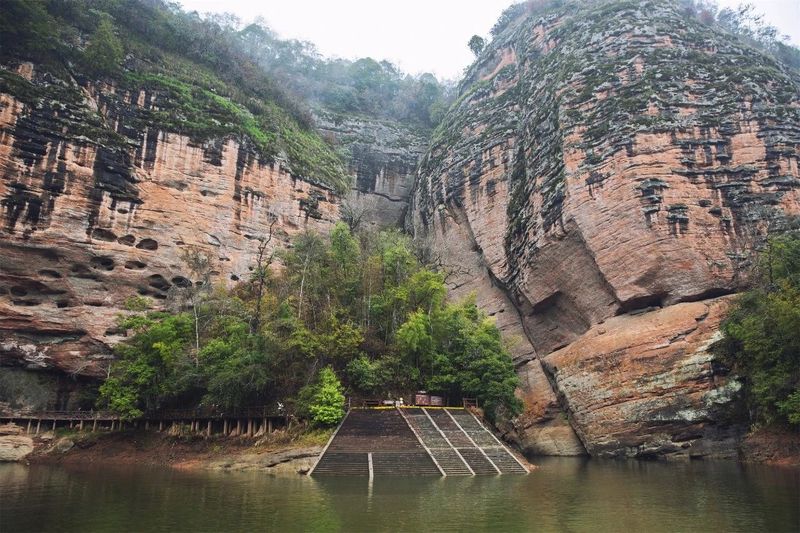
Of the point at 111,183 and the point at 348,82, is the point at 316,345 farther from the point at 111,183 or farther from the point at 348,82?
the point at 348,82

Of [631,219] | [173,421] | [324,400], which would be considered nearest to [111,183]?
[173,421]

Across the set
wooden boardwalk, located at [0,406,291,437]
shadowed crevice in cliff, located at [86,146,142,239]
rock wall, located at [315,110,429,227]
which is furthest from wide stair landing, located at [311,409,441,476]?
Answer: rock wall, located at [315,110,429,227]

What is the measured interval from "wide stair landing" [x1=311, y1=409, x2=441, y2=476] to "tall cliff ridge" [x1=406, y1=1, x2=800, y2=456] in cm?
1053

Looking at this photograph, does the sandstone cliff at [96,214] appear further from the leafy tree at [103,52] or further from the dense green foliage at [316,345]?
the dense green foliage at [316,345]

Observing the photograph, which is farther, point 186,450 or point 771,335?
point 186,450

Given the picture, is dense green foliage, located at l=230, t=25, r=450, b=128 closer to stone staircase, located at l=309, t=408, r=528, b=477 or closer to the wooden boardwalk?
the wooden boardwalk

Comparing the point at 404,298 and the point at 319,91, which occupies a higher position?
the point at 319,91

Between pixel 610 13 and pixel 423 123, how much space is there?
2150 centimetres

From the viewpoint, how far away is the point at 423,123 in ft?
175

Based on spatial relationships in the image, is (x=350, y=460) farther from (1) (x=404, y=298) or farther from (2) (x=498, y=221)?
(2) (x=498, y=221)

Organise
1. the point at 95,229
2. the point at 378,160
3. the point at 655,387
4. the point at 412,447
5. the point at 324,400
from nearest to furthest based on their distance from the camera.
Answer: the point at 412,447 → the point at 324,400 → the point at 655,387 → the point at 95,229 → the point at 378,160

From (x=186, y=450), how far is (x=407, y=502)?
14337 mm

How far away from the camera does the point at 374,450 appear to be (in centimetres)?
1845

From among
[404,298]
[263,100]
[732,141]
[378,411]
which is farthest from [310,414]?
[263,100]
